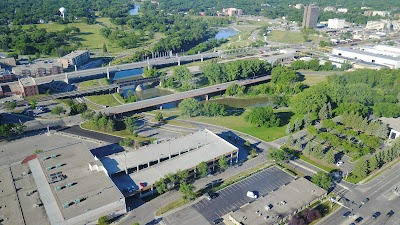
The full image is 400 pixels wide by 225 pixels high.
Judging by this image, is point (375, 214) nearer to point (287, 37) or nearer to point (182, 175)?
point (182, 175)

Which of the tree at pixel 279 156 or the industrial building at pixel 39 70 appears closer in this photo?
the tree at pixel 279 156

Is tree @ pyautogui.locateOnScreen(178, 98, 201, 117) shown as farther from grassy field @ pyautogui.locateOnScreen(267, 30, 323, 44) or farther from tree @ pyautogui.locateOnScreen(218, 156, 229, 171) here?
grassy field @ pyautogui.locateOnScreen(267, 30, 323, 44)

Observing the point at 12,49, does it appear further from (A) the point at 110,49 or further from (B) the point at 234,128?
(B) the point at 234,128

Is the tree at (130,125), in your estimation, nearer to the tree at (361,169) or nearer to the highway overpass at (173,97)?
the highway overpass at (173,97)

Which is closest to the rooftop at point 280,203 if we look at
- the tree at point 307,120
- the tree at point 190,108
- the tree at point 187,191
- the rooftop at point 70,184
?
the tree at point 187,191

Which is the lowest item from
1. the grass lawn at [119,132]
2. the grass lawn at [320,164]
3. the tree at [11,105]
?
the grass lawn at [320,164]

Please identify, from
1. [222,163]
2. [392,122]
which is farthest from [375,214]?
[392,122]

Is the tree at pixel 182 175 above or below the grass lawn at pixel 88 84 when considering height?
below

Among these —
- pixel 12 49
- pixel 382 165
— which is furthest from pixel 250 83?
pixel 12 49
